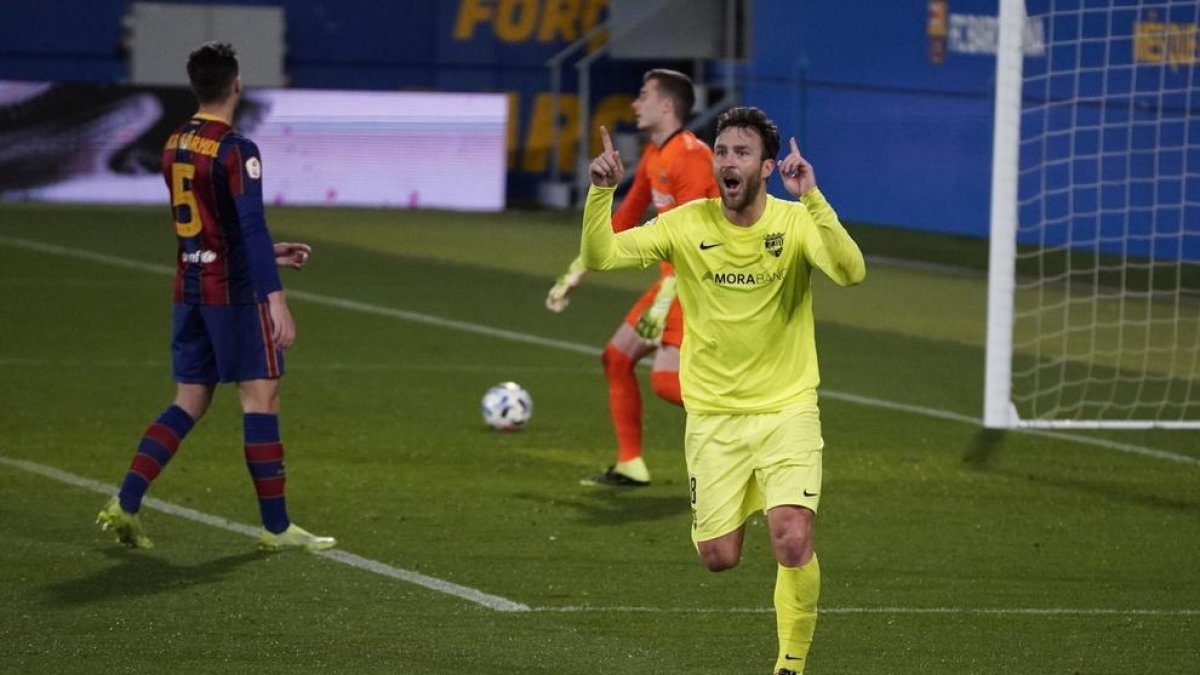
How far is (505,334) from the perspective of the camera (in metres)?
15.8

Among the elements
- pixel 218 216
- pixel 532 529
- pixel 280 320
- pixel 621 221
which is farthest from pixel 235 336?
pixel 621 221

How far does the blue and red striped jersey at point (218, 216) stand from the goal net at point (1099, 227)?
469 cm

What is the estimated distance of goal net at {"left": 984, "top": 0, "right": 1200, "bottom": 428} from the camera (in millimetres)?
11492

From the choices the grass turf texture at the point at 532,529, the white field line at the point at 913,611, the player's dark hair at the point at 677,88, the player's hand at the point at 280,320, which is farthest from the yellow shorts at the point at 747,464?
the player's dark hair at the point at 677,88

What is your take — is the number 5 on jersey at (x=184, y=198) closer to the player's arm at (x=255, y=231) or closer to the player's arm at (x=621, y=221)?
the player's arm at (x=255, y=231)

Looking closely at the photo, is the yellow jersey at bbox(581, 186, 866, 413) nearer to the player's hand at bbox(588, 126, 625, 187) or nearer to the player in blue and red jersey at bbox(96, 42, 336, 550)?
the player's hand at bbox(588, 126, 625, 187)

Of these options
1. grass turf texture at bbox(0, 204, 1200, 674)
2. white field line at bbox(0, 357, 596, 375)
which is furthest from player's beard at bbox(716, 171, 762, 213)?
Answer: white field line at bbox(0, 357, 596, 375)

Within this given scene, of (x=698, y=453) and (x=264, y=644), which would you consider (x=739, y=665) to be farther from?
(x=264, y=644)

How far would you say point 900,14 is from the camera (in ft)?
87.9

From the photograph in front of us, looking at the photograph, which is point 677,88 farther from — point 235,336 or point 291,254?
point 235,336

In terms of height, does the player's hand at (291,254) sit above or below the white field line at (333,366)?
above

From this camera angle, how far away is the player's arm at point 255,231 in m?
7.87

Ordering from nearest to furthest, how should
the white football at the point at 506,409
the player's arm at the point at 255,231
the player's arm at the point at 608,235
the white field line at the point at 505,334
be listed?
the player's arm at the point at 608,235
the player's arm at the point at 255,231
the white football at the point at 506,409
the white field line at the point at 505,334

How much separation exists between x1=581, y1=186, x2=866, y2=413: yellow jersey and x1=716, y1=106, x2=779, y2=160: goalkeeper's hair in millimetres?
204
